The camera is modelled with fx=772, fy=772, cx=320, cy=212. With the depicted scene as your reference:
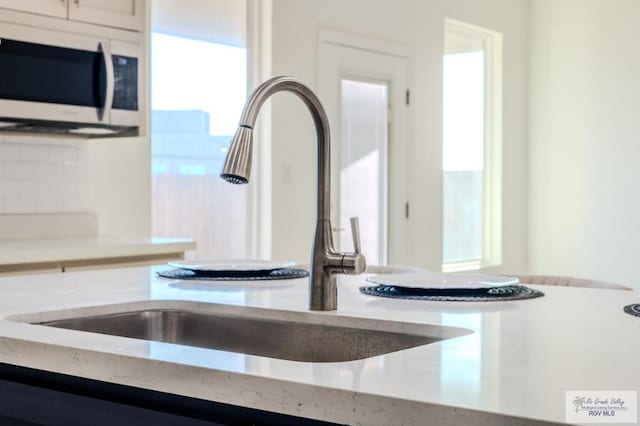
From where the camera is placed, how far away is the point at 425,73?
5.29 meters

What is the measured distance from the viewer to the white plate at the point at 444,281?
1.55m

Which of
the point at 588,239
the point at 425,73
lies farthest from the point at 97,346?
the point at 588,239

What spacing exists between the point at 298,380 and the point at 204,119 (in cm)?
332

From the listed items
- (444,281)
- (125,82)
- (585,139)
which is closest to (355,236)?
(444,281)

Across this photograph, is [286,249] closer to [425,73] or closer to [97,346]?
[425,73]

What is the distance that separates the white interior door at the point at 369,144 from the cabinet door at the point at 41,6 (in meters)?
1.69

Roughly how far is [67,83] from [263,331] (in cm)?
215

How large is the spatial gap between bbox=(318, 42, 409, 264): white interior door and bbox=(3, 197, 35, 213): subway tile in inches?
69.8

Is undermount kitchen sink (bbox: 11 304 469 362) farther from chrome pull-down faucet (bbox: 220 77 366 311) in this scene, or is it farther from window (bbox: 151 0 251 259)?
window (bbox: 151 0 251 259)

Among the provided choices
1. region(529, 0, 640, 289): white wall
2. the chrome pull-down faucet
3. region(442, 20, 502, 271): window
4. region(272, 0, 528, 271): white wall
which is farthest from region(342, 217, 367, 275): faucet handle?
region(529, 0, 640, 289): white wall

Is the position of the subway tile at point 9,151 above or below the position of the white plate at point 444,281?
above

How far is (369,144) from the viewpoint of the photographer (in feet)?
16.0

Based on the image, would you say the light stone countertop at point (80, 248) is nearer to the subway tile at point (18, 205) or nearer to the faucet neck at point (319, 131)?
the subway tile at point (18, 205)

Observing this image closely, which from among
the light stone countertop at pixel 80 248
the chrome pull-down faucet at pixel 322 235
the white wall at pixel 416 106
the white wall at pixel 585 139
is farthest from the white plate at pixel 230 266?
the white wall at pixel 585 139
